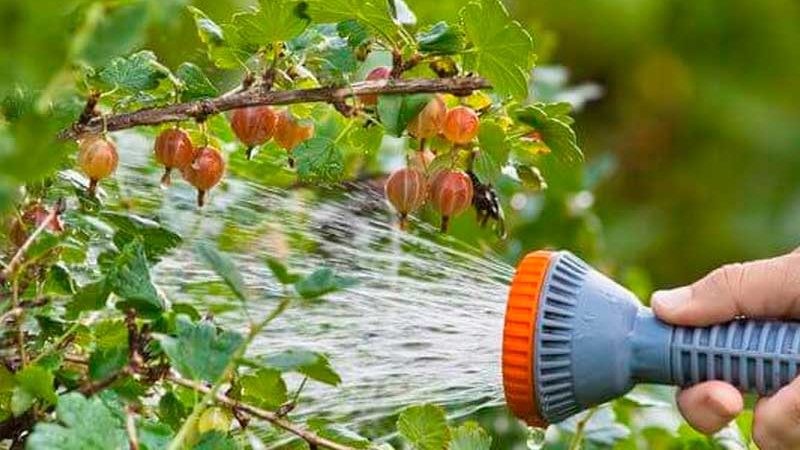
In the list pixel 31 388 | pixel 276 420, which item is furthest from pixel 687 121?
pixel 31 388

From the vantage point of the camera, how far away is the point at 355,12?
110 centimetres

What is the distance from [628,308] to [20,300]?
0.35 metres

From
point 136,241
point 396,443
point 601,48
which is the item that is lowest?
point 396,443

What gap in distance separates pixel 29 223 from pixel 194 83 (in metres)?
0.12

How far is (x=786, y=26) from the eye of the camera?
342cm

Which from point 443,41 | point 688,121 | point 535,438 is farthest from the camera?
point 688,121

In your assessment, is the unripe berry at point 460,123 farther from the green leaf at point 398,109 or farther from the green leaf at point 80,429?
the green leaf at point 80,429

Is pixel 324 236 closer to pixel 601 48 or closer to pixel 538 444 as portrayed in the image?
pixel 538 444

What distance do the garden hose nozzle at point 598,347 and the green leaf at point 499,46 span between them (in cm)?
11

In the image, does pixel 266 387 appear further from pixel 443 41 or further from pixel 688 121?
pixel 688 121

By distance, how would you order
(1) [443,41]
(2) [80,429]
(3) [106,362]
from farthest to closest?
(1) [443,41] < (3) [106,362] < (2) [80,429]

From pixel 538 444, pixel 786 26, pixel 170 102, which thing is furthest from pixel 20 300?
pixel 786 26

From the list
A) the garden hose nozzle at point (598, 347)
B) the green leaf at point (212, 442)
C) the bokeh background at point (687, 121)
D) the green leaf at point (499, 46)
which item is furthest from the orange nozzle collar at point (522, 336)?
the bokeh background at point (687, 121)

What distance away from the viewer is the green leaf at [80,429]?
0.90 m
